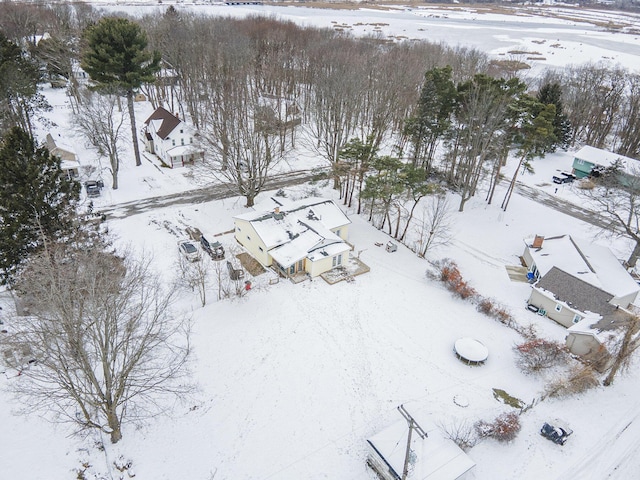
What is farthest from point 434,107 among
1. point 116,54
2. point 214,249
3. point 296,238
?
point 116,54

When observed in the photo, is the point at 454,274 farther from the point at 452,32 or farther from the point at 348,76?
the point at 452,32

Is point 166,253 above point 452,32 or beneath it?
beneath

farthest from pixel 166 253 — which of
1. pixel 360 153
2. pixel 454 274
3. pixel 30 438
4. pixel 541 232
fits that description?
pixel 541 232

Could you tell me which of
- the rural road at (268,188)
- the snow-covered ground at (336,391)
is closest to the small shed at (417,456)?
the snow-covered ground at (336,391)

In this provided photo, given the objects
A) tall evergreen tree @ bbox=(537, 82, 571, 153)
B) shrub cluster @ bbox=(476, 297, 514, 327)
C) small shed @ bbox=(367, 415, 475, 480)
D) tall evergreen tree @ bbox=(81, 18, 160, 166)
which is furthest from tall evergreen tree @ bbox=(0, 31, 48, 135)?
tall evergreen tree @ bbox=(537, 82, 571, 153)

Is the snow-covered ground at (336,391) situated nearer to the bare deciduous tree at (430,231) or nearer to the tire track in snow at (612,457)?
the tire track in snow at (612,457)

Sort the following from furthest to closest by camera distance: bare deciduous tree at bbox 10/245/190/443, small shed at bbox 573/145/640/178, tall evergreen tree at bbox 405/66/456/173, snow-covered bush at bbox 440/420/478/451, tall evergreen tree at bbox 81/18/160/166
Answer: small shed at bbox 573/145/640/178 < tall evergreen tree at bbox 405/66/456/173 < tall evergreen tree at bbox 81/18/160/166 < snow-covered bush at bbox 440/420/478/451 < bare deciduous tree at bbox 10/245/190/443

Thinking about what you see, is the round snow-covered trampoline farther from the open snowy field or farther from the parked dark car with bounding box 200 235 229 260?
the open snowy field
